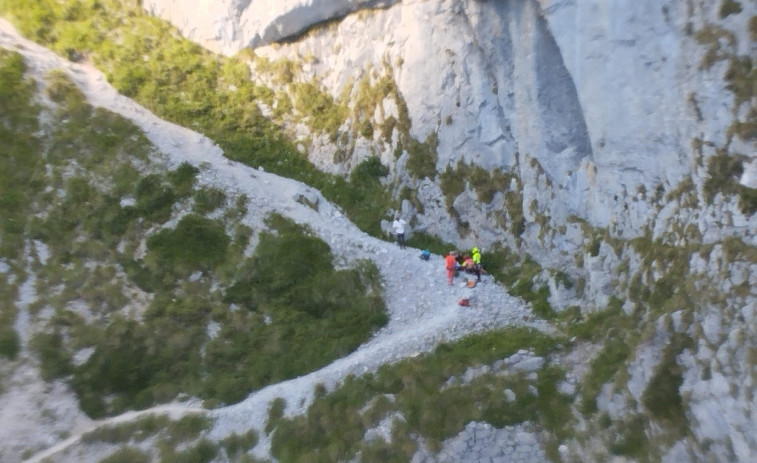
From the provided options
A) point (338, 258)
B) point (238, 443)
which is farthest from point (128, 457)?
point (338, 258)

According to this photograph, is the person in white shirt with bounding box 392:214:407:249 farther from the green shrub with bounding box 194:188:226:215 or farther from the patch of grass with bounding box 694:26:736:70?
the patch of grass with bounding box 694:26:736:70

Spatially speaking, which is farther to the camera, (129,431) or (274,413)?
(274,413)

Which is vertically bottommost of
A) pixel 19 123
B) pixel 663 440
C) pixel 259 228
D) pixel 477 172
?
pixel 663 440

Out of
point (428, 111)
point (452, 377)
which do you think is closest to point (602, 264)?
point (452, 377)

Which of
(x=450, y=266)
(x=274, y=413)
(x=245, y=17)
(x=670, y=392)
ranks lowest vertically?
(x=670, y=392)

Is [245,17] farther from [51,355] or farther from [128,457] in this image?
[128,457]

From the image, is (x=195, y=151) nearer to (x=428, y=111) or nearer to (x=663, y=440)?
(x=428, y=111)
